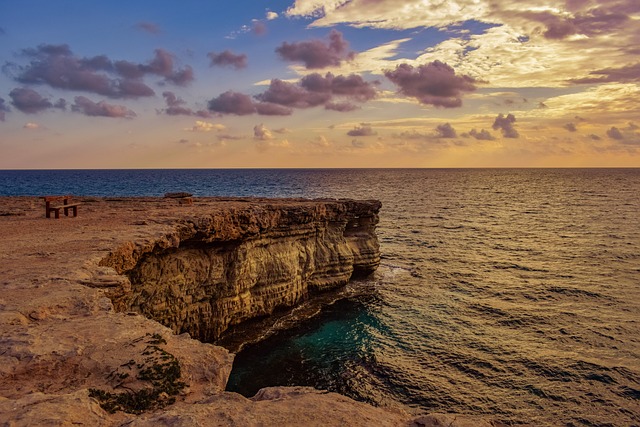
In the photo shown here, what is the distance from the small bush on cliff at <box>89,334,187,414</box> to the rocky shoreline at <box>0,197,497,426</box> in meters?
0.02

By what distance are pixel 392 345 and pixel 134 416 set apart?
18.0 metres

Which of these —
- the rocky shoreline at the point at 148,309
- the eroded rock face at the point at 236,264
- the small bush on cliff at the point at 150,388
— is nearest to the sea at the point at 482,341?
the eroded rock face at the point at 236,264

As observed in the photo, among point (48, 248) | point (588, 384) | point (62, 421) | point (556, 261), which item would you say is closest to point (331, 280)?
point (588, 384)

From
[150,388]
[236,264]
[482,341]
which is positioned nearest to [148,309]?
[236,264]

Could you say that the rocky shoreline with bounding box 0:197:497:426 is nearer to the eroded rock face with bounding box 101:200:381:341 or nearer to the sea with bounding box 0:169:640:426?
the eroded rock face with bounding box 101:200:381:341

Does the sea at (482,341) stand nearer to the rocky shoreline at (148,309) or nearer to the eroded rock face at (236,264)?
the eroded rock face at (236,264)

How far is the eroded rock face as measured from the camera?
19.1m

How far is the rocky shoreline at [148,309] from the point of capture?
6.86 meters

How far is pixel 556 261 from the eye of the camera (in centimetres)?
3972

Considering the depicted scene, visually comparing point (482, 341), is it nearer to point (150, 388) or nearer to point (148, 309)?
point (148, 309)

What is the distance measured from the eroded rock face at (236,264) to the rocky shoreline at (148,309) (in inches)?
2.8

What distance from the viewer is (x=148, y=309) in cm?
1911

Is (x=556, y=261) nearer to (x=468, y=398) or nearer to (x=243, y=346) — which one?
(x=468, y=398)

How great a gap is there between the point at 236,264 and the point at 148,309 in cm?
567
